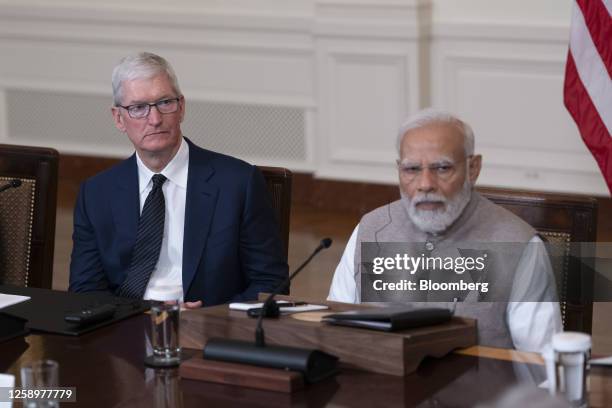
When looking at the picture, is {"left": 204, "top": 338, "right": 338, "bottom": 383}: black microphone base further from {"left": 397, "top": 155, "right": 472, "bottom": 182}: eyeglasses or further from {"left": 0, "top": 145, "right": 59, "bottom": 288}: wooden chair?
{"left": 0, "top": 145, "right": 59, "bottom": 288}: wooden chair

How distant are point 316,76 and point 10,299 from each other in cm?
473

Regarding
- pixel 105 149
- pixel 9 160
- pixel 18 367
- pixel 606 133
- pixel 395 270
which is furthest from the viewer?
pixel 105 149

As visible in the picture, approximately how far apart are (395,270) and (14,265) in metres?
1.47

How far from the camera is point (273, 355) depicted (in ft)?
8.52

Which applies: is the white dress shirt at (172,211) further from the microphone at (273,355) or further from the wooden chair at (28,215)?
the microphone at (273,355)

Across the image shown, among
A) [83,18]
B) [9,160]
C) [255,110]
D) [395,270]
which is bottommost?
[395,270]

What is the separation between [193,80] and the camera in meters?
8.35

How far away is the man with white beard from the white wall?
157 inches

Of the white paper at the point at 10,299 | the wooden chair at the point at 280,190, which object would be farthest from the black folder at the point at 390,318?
the wooden chair at the point at 280,190

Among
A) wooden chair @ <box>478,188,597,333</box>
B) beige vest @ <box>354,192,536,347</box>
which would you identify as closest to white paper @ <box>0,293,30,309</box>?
beige vest @ <box>354,192,536,347</box>

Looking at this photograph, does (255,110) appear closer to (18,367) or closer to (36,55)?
(36,55)

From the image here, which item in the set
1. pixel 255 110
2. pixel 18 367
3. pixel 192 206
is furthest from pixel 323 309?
pixel 255 110

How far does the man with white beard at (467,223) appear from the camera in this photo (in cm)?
308

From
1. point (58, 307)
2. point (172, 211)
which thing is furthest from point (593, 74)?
point (58, 307)
